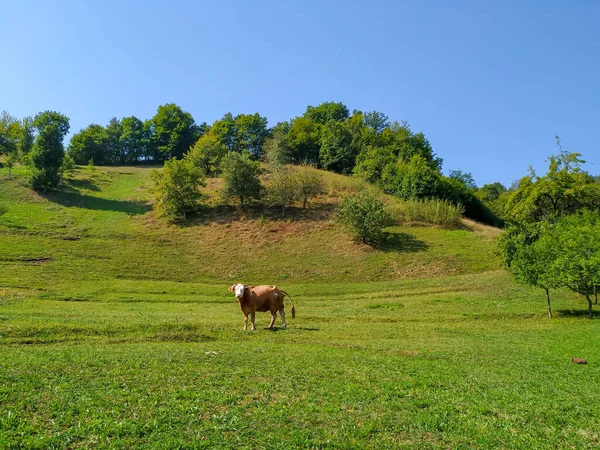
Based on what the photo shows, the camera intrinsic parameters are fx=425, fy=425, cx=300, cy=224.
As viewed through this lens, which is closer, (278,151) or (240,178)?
(240,178)

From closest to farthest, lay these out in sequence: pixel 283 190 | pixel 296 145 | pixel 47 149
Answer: pixel 283 190
pixel 47 149
pixel 296 145

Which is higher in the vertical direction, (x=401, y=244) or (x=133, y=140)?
(x=133, y=140)

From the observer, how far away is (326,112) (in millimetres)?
149500

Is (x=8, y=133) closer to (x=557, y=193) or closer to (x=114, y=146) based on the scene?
(x=114, y=146)

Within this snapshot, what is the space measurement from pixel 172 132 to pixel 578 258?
122598mm

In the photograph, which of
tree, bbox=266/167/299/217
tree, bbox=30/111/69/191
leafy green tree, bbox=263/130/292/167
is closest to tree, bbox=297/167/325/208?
tree, bbox=266/167/299/217

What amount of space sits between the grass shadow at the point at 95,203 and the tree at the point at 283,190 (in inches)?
930

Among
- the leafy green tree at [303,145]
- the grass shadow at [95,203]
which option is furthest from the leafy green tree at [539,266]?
the leafy green tree at [303,145]

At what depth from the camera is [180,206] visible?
240 feet

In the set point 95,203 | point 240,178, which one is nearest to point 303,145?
point 240,178

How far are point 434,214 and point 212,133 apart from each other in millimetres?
80480

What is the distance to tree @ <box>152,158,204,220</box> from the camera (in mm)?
72125

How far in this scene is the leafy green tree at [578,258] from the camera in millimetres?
29766

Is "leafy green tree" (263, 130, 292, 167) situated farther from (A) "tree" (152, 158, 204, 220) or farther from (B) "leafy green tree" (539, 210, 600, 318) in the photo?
(B) "leafy green tree" (539, 210, 600, 318)
